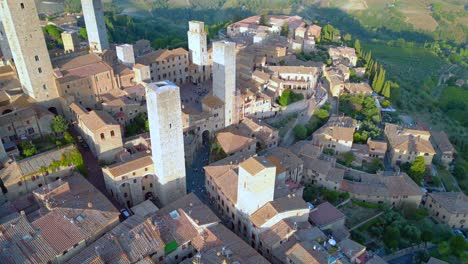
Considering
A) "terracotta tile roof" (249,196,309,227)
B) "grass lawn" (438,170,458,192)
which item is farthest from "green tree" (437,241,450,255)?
"grass lawn" (438,170,458,192)

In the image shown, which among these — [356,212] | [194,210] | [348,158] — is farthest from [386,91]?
[194,210]

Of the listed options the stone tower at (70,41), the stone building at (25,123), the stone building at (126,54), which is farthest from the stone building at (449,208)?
the stone tower at (70,41)

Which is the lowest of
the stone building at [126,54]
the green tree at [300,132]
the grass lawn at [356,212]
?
the grass lawn at [356,212]

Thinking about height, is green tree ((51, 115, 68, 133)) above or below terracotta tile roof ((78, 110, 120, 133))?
below

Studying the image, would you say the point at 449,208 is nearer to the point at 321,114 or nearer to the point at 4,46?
the point at 321,114

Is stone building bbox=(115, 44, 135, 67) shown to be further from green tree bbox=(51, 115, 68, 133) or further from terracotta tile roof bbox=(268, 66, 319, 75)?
terracotta tile roof bbox=(268, 66, 319, 75)

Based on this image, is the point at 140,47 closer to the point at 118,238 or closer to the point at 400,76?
the point at 118,238

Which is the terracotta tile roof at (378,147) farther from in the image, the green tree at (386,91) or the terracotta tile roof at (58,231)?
the terracotta tile roof at (58,231)
